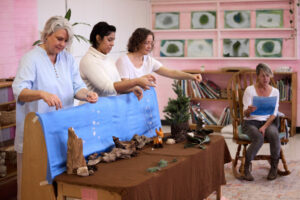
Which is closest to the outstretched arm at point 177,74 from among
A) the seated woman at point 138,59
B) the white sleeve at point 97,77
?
the seated woman at point 138,59

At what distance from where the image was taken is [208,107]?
754cm

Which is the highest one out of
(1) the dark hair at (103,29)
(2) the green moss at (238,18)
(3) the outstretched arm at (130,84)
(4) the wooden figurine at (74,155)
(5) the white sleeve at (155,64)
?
(2) the green moss at (238,18)

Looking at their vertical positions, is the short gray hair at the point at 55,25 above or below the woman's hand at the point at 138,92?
above

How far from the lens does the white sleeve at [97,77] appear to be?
3344 millimetres

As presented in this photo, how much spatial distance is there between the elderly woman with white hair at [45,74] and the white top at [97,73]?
389 mm

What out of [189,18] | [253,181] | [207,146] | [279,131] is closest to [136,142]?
[207,146]

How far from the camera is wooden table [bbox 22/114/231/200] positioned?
2406 mm

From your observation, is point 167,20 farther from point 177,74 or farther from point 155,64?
point 177,74

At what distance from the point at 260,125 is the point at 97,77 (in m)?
2.17

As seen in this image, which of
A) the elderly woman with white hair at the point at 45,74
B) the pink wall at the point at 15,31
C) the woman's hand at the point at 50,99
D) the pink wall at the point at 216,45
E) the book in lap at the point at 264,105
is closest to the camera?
the woman's hand at the point at 50,99

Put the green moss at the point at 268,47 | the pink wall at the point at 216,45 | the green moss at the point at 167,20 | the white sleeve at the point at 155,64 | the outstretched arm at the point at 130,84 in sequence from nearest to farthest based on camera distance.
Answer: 1. the outstretched arm at the point at 130,84
2. the white sleeve at the point at 155,64
3. the pink wall at the point at 216,45
4. the green moss at the point at 268,47
5. the green moss at the point at 167,20

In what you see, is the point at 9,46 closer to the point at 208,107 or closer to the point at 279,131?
the point at 279,131

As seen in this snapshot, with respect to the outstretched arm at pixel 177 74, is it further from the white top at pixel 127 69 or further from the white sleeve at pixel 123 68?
the white sleeve at pixel 123 68

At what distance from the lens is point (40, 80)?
2.80 meters
